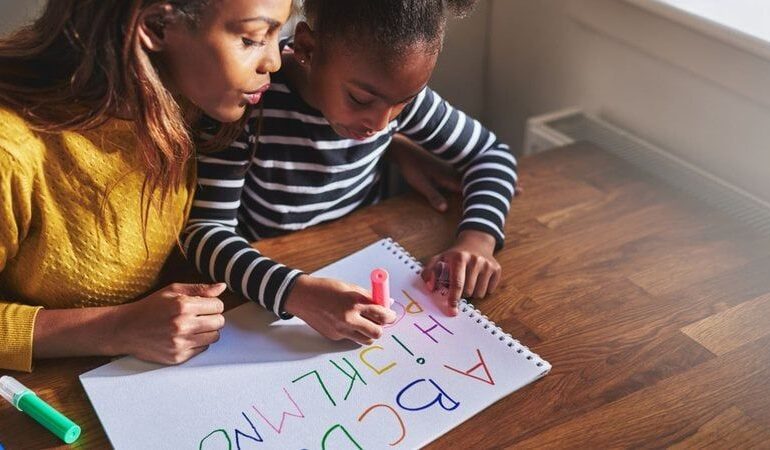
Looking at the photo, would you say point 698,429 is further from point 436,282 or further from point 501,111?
point 501,111

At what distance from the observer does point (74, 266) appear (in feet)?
2.71

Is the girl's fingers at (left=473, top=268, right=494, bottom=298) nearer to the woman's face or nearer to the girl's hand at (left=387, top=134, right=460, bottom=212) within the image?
the girl's hand at (left=387, top=134, right=460, bottom=212)

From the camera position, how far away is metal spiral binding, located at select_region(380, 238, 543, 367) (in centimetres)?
81

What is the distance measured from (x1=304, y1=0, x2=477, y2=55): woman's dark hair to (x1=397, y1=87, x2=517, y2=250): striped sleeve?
19 centimetres

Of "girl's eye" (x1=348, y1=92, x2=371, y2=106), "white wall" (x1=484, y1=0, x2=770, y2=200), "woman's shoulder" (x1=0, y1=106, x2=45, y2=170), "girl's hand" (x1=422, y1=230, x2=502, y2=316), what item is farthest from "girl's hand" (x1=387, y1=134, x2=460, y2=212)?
"woman's shoulder" (x1=0, y1=106, x2=45, y2=170)

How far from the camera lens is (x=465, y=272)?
89cm

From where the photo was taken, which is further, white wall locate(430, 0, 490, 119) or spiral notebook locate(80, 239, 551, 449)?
white wall locate(430, 0, 490, 119)

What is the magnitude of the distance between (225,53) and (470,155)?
44 cm

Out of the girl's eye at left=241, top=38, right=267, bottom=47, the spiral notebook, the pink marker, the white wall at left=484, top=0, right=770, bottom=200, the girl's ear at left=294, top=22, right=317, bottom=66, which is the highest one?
the girl's eye at left=241, top=38, right=267, bottom=47

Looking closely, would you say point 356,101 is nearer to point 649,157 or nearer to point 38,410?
point 38,410

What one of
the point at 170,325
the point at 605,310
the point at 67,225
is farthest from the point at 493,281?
the point at 67,225

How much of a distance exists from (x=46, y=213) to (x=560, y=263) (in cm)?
57

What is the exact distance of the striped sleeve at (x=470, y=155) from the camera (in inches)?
39.4

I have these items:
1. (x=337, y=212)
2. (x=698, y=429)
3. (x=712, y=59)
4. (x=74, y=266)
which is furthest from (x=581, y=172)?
(x=74, y=266)
